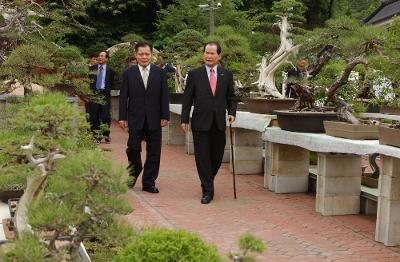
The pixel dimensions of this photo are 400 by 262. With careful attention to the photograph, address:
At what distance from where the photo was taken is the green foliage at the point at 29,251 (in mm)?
2637

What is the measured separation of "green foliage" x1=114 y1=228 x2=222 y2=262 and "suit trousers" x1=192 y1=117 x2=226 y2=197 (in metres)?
4.14

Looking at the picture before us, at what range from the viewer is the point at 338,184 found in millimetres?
6625

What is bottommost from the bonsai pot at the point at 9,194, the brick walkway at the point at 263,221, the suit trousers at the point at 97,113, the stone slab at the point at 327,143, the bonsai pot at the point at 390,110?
the brick walkway at the point at 263,221

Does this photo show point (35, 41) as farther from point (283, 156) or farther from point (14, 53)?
point (283, 156)

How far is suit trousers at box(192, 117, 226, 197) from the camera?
718 centimetres

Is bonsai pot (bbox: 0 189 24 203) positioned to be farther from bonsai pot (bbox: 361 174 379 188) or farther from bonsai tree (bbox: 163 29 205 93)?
bonsai tree (bbox: 163 29 205 93)

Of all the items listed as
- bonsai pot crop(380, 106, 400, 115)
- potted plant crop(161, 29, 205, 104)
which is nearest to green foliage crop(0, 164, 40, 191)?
bonsai pot crop(380, 106, 400, 115)

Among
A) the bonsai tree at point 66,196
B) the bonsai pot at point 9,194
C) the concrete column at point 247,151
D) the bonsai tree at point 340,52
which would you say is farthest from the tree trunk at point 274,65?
the bonsai tree at point 66,196

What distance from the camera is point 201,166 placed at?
23.6 feet

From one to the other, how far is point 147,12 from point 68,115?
19.5m

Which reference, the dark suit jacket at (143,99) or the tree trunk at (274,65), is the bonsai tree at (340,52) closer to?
the tree trunk at (274,65)

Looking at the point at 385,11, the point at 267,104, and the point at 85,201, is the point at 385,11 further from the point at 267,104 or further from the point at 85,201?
the point at 85,201

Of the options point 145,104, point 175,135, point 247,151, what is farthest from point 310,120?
point 175,135

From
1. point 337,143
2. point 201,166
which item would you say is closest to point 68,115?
point 337,143
